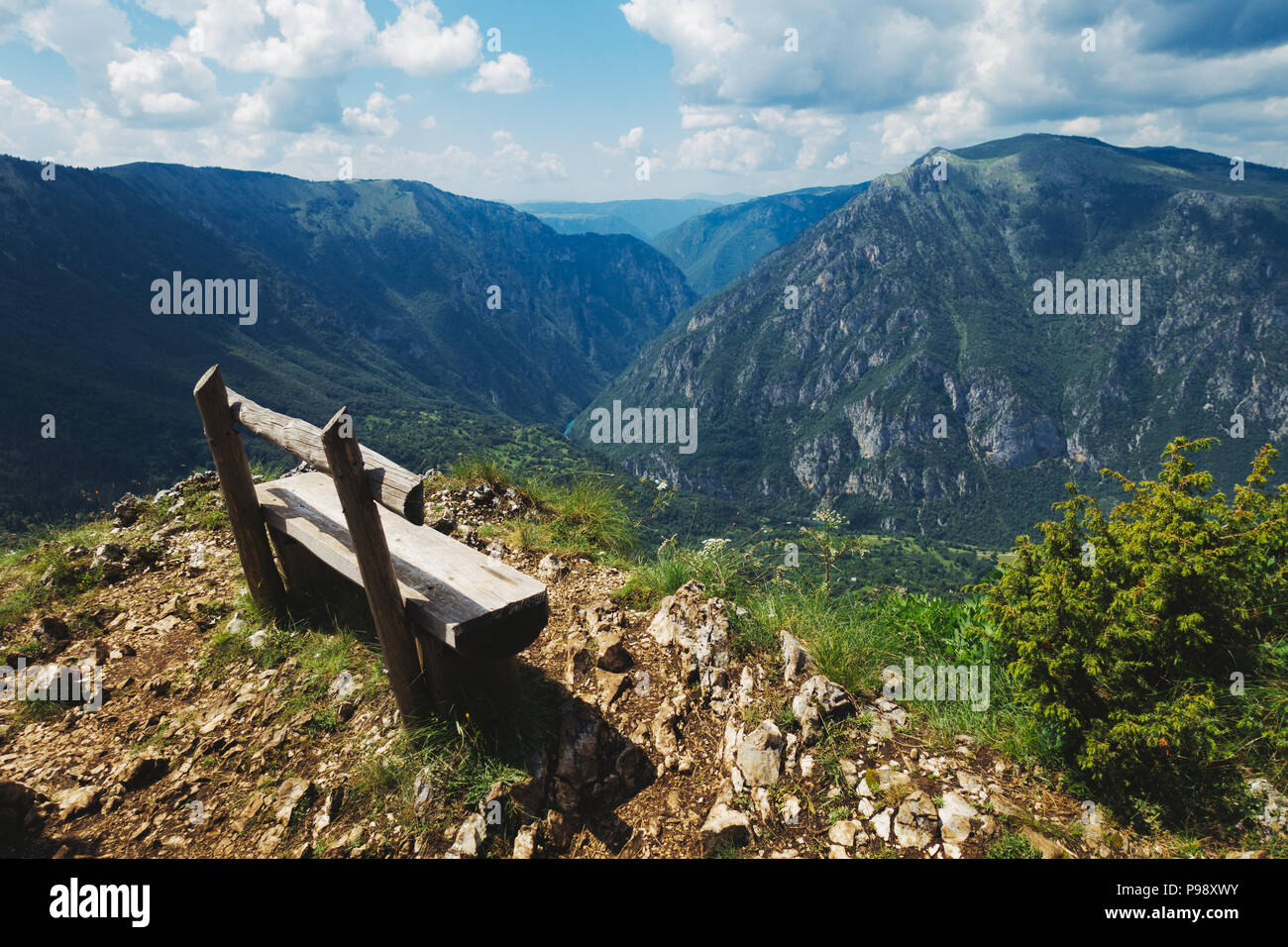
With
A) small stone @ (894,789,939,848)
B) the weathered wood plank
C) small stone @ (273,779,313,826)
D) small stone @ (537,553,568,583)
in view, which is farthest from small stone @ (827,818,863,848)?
small stone @ (537,553,568,583)

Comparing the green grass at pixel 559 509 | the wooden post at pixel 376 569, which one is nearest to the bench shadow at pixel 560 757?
the wooden post at pixel 376 569

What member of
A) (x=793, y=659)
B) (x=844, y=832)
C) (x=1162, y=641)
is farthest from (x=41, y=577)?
(x=1162, y=641)

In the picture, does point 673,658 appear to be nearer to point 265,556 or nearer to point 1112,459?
point 265,556

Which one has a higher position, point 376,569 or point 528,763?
point 376,569

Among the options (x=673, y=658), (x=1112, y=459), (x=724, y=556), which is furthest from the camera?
(x=1112, y=459)

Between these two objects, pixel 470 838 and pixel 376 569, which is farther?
pixel 376 569

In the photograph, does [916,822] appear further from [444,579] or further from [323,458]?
[323,458]
